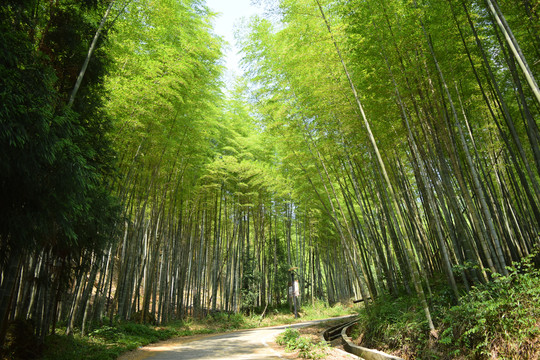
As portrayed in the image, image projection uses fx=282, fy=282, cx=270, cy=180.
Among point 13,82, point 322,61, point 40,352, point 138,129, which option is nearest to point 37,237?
point 13,82

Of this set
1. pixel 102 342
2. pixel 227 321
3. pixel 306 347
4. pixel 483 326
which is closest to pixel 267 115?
pixel 306 347

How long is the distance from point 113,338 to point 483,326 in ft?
19.7

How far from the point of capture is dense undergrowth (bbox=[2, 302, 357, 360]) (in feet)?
11.9

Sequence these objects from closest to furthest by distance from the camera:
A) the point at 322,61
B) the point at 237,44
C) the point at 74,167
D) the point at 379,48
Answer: the point at 74,167, the point at 379,48, the point at 322,61, the point at 237,44

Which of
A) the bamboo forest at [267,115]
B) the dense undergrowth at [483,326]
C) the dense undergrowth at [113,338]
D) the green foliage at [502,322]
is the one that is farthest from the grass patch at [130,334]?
the green foliage at [502,322]

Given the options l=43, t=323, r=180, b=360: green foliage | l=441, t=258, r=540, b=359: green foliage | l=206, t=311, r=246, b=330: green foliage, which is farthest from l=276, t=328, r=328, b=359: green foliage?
l=206, t=311, r=246, b=330: green foliage

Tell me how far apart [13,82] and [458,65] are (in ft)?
18.5

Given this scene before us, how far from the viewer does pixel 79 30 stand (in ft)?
12.1

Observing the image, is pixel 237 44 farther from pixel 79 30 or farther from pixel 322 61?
pixel 79 30

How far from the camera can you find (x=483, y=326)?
113 inches

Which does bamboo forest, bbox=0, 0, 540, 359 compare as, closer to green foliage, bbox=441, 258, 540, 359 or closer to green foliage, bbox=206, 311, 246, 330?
green foliage, bbox=441, 258, 540, 359

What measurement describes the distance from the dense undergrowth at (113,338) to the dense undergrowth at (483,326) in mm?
4288

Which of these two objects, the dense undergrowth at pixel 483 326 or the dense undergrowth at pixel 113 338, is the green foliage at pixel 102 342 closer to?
the dense undergrowth at pixel 113 338

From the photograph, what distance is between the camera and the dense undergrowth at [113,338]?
11.9 ft
